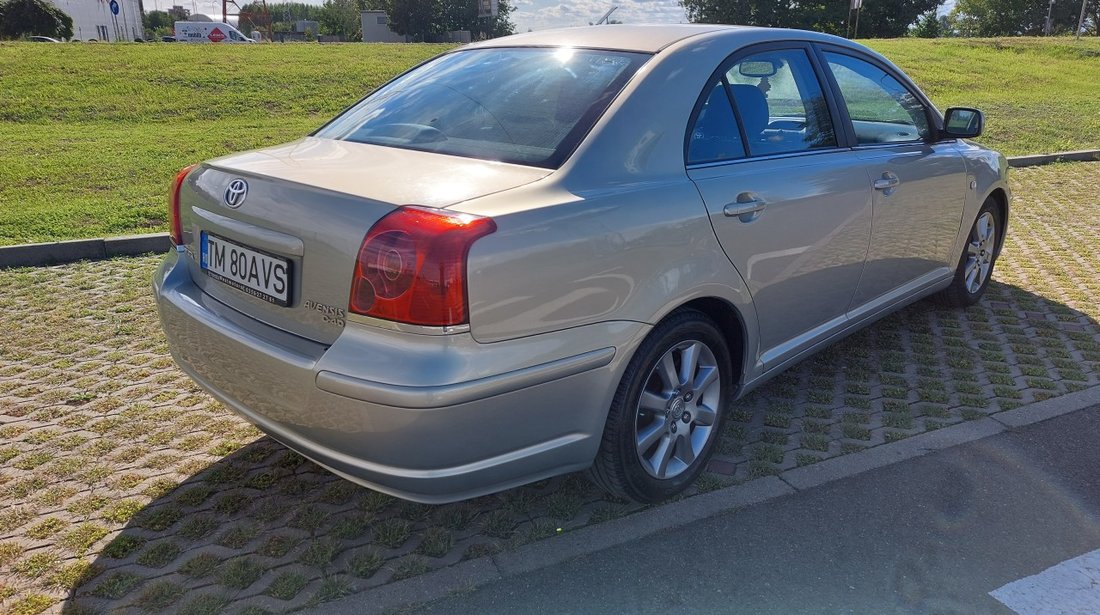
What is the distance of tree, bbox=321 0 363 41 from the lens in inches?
3157

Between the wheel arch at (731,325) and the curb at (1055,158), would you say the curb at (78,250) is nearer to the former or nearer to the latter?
the wheel arch at (731,325)

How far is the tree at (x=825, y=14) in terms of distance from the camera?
177ft

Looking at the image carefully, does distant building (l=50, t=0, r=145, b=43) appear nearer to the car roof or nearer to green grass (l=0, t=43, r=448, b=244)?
green grass (l=0, t=43, r=448, b=244)

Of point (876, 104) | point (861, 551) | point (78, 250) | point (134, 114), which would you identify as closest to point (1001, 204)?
point (876, 104)

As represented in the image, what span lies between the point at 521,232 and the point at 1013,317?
4.12 meters

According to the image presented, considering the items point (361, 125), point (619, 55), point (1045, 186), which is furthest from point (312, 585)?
point (1045, 186)

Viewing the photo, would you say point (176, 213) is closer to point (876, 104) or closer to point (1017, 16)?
point (876, 104)

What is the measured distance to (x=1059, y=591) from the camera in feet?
8.75

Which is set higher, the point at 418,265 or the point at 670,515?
the point at 418,265

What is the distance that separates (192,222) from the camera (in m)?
3.03

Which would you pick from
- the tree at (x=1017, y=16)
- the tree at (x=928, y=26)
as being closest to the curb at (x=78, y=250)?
the tree at (x=928, y=26)

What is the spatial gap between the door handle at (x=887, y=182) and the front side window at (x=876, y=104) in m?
0.19

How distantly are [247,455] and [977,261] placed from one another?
14.4 ft

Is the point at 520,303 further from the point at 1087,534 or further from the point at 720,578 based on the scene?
the point at 1087,534
